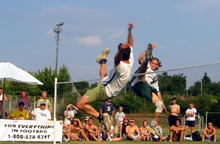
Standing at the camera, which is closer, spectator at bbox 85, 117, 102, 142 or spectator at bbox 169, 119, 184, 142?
spectator at bbox 85, 117, 102, 142

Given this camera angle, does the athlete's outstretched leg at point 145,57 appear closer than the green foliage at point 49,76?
Yes

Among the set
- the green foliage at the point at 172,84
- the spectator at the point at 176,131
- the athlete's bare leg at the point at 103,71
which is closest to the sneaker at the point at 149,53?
the athlete's bare leg at the point at 103,71

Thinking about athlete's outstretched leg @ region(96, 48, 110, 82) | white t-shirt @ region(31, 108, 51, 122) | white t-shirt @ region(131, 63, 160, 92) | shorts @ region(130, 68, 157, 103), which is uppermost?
athlete's outstretched leg @ region(96, 48, 110, 82)

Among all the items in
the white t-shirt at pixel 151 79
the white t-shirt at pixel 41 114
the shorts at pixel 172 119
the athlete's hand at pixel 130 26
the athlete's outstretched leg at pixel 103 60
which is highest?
the athlete's hand at pixel 130 26

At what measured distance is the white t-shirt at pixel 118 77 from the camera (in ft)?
27.0

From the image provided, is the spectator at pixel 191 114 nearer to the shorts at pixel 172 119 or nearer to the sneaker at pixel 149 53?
the shorts at pixel 172 119

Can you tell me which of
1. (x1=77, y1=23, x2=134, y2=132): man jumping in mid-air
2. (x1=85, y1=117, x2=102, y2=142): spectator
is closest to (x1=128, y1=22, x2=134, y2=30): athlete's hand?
(x1=77, y1=23, x2=134, y2=132): man jumping in mid-air

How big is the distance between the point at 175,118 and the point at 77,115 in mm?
3688

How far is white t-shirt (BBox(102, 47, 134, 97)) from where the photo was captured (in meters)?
8.22

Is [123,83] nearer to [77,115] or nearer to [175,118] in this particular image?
[175,118]

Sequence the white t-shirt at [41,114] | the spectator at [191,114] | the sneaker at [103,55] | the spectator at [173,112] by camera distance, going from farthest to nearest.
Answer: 1. the spectator at [191,114]
2. the spectator at [173,112]
3. the white t-shirt at [41,114]
4. the sneaker at [103,55]

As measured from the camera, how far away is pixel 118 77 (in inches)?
329

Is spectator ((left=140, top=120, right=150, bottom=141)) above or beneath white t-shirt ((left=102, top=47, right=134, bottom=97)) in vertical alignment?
beneath

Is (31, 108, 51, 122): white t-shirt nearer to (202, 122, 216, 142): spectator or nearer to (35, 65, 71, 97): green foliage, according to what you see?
(202, 122, 216, 142): spectator
